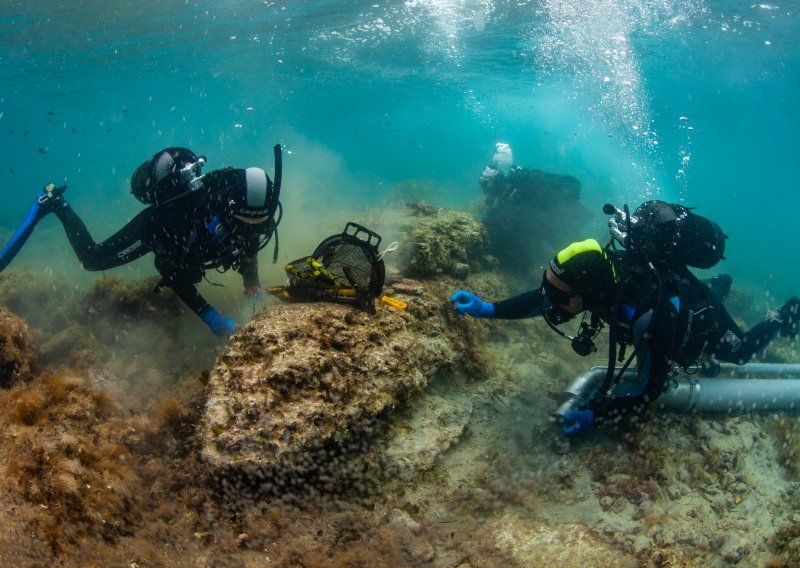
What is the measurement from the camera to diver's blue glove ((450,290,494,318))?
512 cm

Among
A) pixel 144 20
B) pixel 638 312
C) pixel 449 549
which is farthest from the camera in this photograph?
pixel 144 20

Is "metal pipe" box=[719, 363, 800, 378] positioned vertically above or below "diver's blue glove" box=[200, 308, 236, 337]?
below

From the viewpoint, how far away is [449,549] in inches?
110

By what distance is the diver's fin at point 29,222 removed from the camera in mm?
5500

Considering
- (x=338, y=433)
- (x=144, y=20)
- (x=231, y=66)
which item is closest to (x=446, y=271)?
(x=338, y=433)

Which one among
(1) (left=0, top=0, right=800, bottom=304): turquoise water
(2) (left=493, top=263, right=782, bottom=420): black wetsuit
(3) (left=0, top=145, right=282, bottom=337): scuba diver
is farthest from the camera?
(1) (left=0, top=0, right=800, bottom=304): turquoise water

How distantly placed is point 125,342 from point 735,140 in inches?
3796

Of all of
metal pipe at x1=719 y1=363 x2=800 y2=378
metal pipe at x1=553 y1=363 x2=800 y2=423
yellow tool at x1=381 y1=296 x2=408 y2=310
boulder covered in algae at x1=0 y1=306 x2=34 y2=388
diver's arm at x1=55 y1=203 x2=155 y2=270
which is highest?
diver's arm at x1=55 y1=203 x2=155 y2=270

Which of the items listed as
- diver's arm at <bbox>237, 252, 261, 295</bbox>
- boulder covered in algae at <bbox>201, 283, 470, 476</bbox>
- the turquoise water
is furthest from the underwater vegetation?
the turquoise water

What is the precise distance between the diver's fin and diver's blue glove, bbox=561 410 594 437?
7275 mm

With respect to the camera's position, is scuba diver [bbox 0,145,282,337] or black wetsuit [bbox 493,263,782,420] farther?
scuba diver [bbox 0,145,282,337]

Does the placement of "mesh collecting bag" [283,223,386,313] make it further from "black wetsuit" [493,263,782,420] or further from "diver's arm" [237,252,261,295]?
"black wetsuit" [493,263,782,420]

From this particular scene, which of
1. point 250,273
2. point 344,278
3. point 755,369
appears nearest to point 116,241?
point 250,273

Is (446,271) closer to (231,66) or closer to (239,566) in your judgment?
(239,566)
